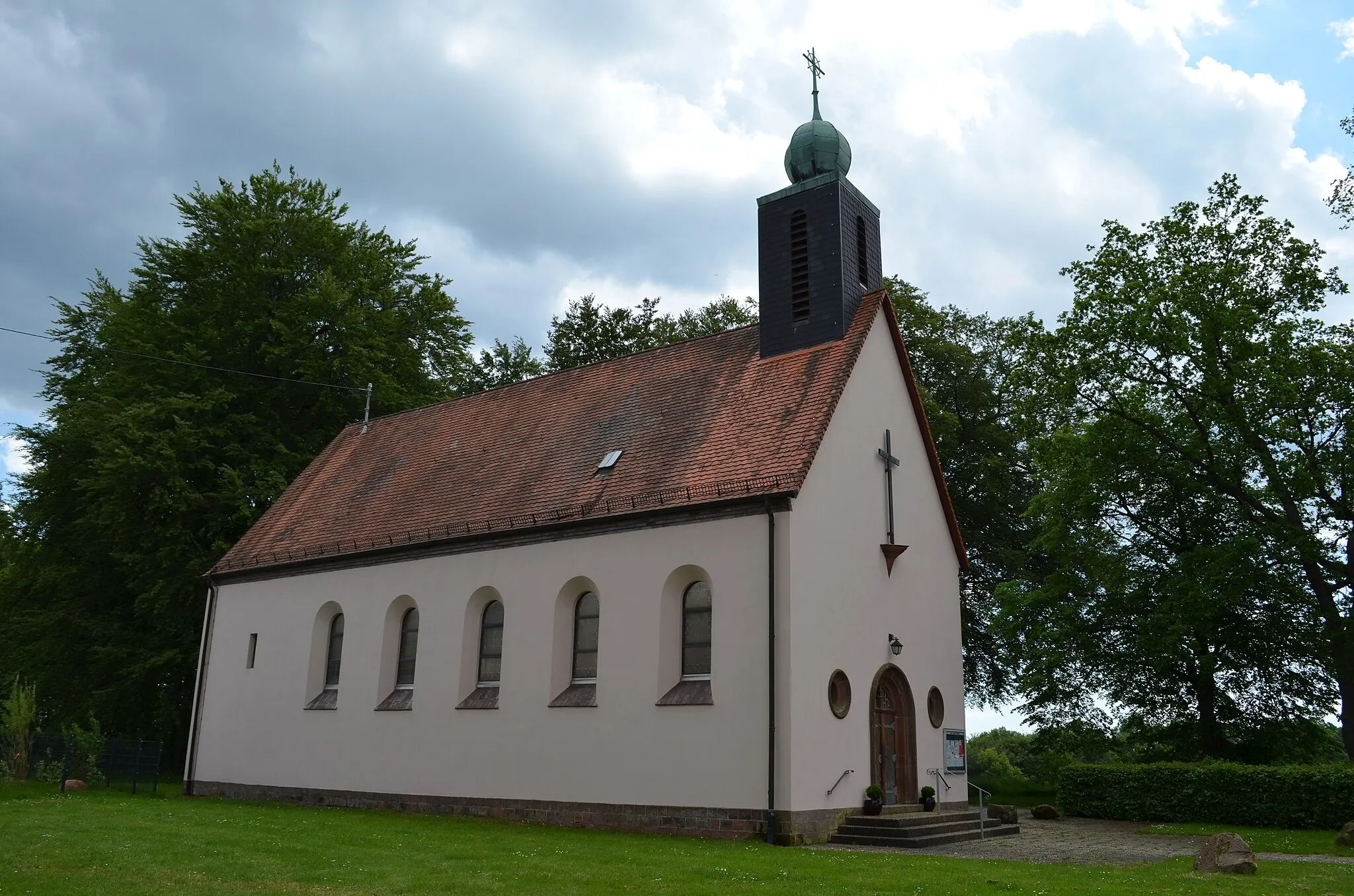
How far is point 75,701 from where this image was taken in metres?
29.2

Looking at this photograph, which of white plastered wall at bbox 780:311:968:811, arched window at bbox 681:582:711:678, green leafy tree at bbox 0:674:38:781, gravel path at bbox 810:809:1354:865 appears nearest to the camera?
gravel path at bbox 810:809:1354:865

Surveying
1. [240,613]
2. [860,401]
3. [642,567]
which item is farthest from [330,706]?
[860,401]

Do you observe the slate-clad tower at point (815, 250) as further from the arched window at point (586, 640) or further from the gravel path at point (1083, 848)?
the gravel path at point (1083, 848)

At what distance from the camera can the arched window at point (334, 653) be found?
76.9 feet

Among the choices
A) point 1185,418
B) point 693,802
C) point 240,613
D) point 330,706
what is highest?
point 1185,418

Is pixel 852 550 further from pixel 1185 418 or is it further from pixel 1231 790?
pixel 1185 418

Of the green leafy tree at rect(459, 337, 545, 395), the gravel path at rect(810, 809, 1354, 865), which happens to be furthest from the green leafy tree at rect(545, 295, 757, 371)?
the gravel path at rect(810, 809, 1354, 865)

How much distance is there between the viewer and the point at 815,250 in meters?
20.4

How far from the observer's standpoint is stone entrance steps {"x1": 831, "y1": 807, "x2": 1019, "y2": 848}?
1577cm

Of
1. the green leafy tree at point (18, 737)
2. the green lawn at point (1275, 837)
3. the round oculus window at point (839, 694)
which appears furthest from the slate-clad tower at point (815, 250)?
the green leafy tree at point (18, 737)

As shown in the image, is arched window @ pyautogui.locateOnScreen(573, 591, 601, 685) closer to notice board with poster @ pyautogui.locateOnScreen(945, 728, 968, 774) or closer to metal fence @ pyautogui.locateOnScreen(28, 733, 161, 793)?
notice board with poster @ pyautogui.locateOnScreen(945, 728, 968, 774)

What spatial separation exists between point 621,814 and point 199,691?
13794mm

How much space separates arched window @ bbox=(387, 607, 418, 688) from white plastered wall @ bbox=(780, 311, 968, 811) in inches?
354

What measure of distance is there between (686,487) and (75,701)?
2102 centimetres
